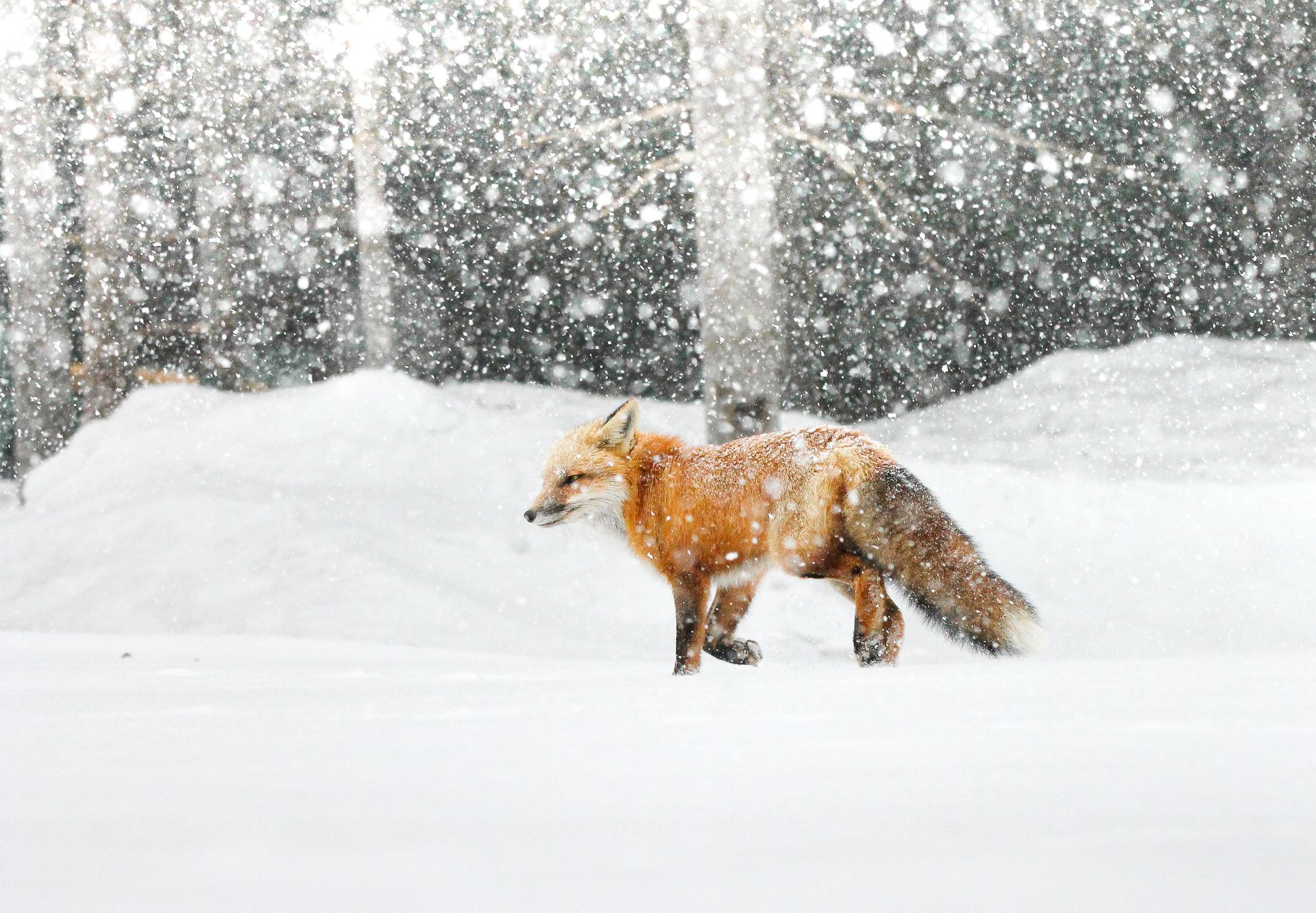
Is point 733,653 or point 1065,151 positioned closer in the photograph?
point 733,653

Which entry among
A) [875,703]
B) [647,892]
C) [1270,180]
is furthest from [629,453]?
[1270,180]

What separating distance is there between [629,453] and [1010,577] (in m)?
2.18

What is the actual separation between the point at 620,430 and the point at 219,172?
551 centimetres

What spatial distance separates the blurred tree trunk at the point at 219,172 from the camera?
294 inches

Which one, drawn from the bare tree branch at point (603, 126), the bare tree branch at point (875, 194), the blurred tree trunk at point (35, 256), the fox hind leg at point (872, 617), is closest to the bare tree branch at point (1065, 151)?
the bare tree branch at point (875, 194)

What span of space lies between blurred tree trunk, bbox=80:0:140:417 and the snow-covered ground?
0.82 metres

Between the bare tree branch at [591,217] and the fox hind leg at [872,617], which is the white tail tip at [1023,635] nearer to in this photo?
the fox hind leg at [872,617]

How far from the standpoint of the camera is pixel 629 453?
3.38 metres

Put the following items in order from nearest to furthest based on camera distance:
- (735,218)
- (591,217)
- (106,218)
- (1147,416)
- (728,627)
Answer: (728,627)
(735,218)
(1147,416)
(591,217)
(106,218)

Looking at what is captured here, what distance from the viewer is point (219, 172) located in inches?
297

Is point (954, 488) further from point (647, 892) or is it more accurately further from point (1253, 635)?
point (647, 892)

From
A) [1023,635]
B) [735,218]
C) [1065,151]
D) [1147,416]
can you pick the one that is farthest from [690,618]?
[1065,151]

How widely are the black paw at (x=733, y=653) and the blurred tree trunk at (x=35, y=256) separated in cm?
617

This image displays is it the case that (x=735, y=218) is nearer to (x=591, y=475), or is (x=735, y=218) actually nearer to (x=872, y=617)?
(x=591, y=475)
